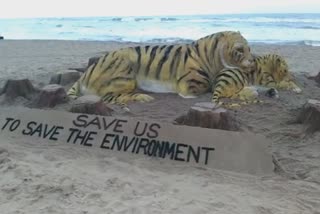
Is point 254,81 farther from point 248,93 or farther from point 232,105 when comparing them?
point 232,105

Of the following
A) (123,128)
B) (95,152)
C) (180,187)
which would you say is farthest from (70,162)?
(180,187)

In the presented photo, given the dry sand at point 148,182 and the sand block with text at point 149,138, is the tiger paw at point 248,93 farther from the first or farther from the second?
the sand block with text at point 149,138

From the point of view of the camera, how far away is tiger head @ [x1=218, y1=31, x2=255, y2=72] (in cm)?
568

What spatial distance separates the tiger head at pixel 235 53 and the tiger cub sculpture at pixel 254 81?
10cm

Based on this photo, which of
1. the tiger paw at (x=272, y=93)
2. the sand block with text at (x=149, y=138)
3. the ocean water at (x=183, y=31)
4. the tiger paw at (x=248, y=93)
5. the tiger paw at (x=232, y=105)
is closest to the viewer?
the sand block with text at (x=149, y=138)

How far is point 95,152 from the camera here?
4.19m

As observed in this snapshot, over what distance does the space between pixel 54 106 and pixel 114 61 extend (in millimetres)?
990

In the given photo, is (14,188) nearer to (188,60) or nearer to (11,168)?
(11,168)

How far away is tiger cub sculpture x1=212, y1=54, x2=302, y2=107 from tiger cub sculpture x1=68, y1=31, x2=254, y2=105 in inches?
5.7

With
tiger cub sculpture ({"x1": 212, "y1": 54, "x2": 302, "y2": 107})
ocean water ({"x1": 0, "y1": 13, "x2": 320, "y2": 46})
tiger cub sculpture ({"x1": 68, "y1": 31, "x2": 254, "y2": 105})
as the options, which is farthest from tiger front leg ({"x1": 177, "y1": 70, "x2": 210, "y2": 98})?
ocean water ({"x1": 0, "y1": 13, "x2": 320, "y2": 46})

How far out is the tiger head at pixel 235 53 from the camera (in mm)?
5680

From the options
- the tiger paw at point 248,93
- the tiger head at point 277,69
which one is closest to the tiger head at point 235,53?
the tiger head at point 277,69

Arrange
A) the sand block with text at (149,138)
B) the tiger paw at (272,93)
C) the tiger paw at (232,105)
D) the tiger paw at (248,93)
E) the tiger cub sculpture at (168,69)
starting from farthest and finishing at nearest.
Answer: the tiger cub sculpture at (168,69) < the tiger paw at (272,93) < the tiger paw at (248,93) < the tiger paw at (232,105) < the sand block with text at (149,138)

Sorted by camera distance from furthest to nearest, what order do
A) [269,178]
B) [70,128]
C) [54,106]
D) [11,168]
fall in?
1. [54,106]
2. [70,128]
3. [11,168]
4. [269,178]
